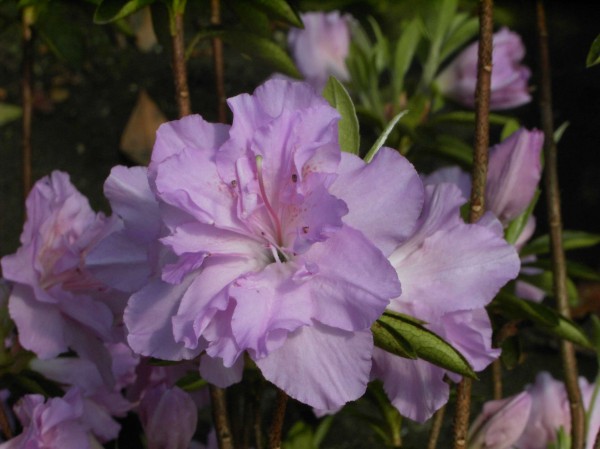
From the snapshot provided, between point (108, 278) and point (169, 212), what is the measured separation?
0.11 metres

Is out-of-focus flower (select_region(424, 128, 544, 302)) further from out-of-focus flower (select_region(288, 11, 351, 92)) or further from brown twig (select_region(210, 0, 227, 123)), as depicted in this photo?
out-of-focus flower (select_region(288, 11, 351, 92))

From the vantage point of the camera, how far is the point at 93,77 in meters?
2.89

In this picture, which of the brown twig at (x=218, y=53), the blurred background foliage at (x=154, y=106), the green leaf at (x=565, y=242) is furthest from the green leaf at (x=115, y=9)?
the blurred background foliage at (x=154, y=106)

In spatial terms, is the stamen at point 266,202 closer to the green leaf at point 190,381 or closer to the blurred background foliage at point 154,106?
the green leaf at point 190,381

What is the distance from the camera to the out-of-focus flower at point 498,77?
1289 mm

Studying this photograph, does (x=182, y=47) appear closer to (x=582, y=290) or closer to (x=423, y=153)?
(x=423, y=153)

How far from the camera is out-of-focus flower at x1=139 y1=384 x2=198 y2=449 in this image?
2.67 feet

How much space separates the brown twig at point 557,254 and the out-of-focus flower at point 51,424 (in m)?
0.47

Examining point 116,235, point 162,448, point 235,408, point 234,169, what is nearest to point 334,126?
point 234,169

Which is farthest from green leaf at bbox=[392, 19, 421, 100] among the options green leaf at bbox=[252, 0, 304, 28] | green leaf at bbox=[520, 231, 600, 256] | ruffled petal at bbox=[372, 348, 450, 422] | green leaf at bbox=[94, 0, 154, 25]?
ruffled petal at bbox=[372, 348, 450, 422]


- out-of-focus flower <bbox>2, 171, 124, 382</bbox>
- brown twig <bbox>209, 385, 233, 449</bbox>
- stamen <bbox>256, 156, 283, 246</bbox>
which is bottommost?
brown twig <bbox>209, 385, 233, 449</bbox>

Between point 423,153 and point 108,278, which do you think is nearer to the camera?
point 108,278

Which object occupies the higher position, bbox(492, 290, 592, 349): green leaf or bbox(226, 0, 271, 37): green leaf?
bbox(226, 0, 271, 37): green leaf

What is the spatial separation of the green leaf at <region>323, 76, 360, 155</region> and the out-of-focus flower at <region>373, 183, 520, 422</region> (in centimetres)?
7
